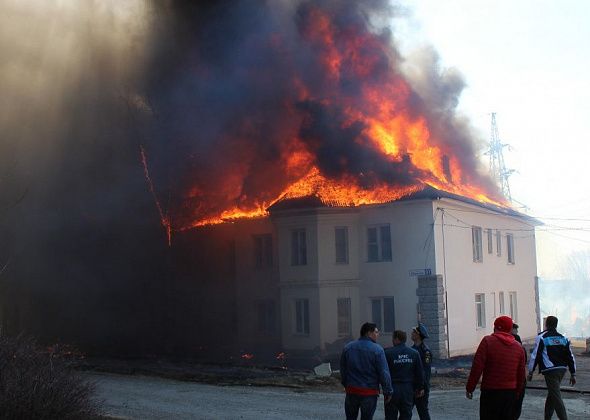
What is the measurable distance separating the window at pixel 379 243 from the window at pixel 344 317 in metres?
2.01

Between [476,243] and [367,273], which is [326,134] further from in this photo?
[476,243]

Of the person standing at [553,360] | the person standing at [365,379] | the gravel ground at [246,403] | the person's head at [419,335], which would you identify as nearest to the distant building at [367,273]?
the gravel ground at [246,403]

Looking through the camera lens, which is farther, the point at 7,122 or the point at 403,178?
the point at 7,122

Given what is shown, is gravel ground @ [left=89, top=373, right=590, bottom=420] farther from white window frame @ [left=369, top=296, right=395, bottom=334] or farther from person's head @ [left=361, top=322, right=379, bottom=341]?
white window frame @ [left=369, top=296, right=395, bottom=334]

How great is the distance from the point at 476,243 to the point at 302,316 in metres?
7.89

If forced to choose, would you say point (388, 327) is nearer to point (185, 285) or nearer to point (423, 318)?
point (423, 318)

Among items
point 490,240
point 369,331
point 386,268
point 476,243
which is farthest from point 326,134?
point 369,331

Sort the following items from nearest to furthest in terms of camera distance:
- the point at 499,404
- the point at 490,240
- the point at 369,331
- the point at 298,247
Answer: the point at 499,404
the point at 369,331
the point at 298,247
the point at 490,240

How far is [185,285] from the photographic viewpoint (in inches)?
1426

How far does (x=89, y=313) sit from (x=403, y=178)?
17373 millimetres

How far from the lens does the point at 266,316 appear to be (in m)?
33.0

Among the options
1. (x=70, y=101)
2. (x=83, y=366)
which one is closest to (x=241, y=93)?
(x=70, y=101)

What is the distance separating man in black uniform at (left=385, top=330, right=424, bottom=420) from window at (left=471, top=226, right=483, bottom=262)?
2133 cm

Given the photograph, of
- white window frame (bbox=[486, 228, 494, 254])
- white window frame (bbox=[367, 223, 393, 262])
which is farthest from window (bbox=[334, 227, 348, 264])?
white window frame (bbox=[486, 228, 494, 254])
